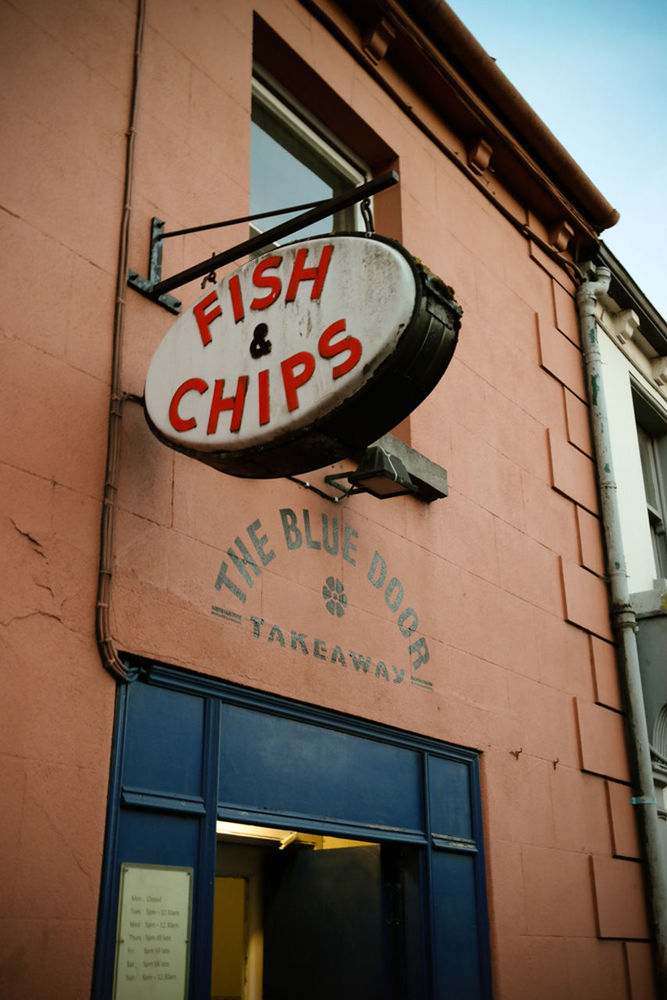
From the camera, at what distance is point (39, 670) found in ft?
12.6

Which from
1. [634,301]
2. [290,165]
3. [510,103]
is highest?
[510,103]

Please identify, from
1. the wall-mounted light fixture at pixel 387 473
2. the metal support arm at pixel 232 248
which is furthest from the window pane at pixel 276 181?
the wall-mounted light fixture at pixel 387 473

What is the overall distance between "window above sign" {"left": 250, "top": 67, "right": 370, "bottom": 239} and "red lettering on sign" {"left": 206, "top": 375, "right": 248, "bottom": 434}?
238cm

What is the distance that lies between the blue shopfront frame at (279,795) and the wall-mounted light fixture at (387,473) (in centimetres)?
120

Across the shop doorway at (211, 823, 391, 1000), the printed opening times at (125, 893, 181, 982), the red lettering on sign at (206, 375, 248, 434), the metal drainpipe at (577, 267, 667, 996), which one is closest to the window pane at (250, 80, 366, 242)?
the red lettering on sign at (206, 375, 248, 434)

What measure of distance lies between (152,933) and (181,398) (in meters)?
2.13

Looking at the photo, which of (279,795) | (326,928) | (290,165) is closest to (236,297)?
(279,795)

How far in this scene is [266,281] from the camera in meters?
4.20

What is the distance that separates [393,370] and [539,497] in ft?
13.4

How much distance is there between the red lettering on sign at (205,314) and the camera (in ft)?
14.0

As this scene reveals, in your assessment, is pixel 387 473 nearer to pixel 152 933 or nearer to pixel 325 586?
pixel 325 586

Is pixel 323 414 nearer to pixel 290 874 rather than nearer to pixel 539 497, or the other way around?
pixel 290 874

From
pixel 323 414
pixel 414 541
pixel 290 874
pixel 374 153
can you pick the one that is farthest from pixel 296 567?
pixel 374 153

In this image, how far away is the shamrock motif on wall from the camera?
17.5 feet
